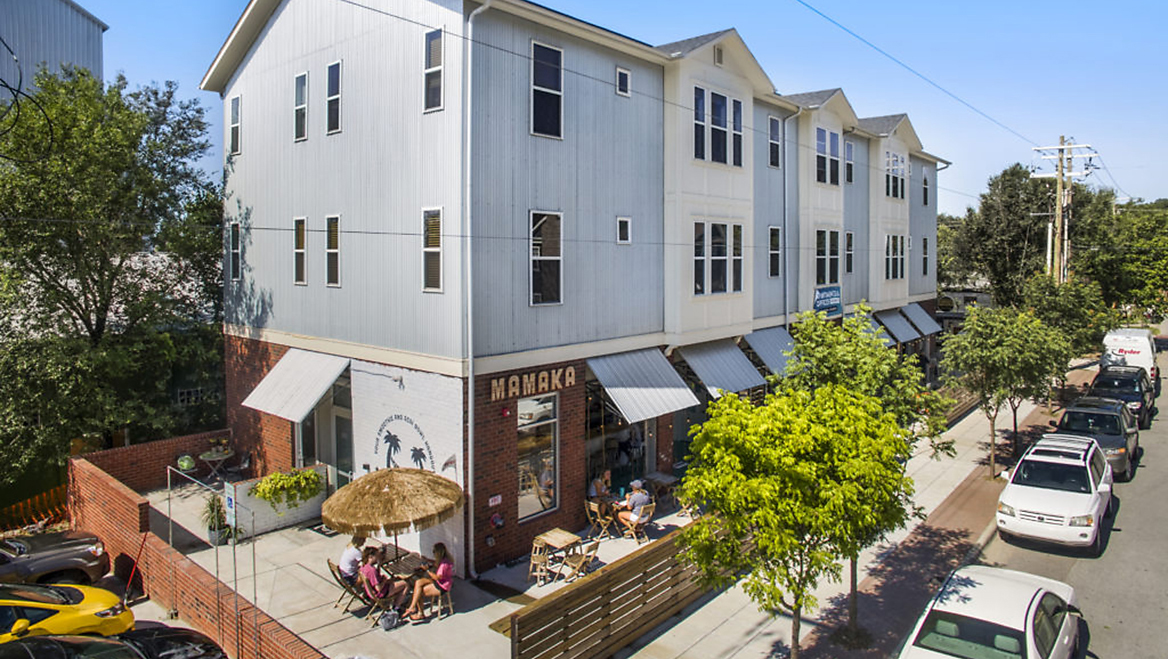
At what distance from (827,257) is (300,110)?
16.6m

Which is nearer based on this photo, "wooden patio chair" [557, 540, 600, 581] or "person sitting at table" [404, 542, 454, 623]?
"person sitting at table" [404, 542, 454, 623]

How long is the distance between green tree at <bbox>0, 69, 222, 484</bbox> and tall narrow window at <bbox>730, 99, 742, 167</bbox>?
14.5m

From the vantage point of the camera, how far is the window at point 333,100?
1555 centimetres

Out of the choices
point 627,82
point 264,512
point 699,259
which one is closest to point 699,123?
point 627,82

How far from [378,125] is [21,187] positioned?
851 cm

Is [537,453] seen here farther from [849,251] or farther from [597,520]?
[849,251]

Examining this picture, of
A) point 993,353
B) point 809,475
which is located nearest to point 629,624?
point 809,475

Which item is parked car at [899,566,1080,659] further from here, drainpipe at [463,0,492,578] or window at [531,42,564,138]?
window at [531,42,564,138]

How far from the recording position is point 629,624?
1038cm

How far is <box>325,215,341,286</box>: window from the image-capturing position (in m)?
15.8

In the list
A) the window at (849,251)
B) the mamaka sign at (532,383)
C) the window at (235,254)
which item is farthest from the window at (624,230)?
the window at (849,251)

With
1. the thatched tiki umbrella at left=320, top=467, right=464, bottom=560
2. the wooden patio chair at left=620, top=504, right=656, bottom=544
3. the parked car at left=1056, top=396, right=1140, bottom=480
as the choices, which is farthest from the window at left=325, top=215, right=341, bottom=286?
the parked car at left=1056, top=396, right=1140, bottom=480

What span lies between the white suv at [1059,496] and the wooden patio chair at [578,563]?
821 centimetres

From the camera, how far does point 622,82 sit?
→ 15.8 metres
